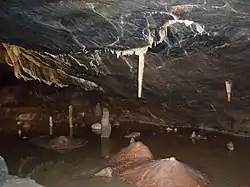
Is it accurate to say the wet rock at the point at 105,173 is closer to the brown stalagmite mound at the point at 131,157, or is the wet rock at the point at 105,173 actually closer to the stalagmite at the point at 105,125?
the brown stalagmite mound at the point at 131,157

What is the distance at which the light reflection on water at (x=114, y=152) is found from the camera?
5.61m

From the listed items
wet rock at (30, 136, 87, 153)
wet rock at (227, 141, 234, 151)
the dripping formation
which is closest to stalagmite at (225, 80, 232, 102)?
wet rock at (227, 141, 234, 151)

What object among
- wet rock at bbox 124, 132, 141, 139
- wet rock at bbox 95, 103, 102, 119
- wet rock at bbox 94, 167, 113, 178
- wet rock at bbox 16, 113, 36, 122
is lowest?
wet rock at bbox 94, 167, 113, 178

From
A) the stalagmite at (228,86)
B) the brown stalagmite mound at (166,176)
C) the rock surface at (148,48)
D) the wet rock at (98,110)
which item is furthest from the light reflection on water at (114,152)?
the wet rock at (98,110)

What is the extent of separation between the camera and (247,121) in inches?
286

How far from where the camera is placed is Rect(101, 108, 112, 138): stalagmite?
25.0 feet

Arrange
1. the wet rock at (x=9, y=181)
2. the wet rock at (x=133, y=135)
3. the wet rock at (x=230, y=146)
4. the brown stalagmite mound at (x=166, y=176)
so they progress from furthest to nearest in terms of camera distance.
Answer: the wet rock at (x=133, y=135), the wet rock at (x=230, y=146), the brown stalagmite mound at (x=166, y=176), the wet rock at (x=9, y=181)

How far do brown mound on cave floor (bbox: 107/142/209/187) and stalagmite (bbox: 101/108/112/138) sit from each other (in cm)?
Result: 165

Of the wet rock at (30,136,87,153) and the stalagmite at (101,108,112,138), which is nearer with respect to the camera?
the wet rock at (30,136,87,153)

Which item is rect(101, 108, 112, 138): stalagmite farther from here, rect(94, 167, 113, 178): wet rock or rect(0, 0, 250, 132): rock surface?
rect(94, 167, 113, 178): wet rock

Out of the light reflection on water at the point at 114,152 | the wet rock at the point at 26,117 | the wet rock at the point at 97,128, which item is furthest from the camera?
the wet rock at the point at 26,117

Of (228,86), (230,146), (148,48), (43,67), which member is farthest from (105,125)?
(148,48)

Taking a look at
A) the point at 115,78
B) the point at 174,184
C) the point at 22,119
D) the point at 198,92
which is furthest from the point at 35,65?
the point at 174,184

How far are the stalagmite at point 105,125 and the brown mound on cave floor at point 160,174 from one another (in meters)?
1.65
